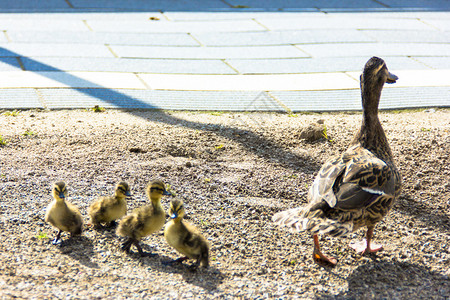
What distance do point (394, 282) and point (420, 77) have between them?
586 cm

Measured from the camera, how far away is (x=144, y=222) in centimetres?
452

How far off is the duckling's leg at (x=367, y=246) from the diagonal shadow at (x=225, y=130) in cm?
142

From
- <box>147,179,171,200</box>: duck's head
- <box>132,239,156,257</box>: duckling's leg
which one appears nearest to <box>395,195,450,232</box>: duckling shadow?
<box>147,179,171,200</box>: duck's head

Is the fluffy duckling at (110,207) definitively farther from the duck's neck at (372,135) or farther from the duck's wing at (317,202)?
the duck's neck at (372,135)

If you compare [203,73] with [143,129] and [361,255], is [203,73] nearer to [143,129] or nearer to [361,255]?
[143,129]

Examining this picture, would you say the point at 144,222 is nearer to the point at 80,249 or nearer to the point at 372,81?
the point at 80,249

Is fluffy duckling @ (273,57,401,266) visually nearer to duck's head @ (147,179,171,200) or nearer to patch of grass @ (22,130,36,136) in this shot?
duck's head @ (147,179,171,200)

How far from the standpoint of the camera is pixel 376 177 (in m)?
4.42

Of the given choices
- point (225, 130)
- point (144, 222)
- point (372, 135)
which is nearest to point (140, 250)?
point (144, 222)

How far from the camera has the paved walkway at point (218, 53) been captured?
8281 millimetres

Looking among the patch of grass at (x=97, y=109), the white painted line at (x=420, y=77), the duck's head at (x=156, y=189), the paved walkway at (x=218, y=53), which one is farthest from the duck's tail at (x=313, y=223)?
the white painted line at (x=420, y=77)

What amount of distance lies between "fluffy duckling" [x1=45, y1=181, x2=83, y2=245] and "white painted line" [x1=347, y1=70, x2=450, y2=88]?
6102 mm

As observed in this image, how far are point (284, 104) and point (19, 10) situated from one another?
7526 millimetres

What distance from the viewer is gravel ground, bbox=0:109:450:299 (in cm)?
424
